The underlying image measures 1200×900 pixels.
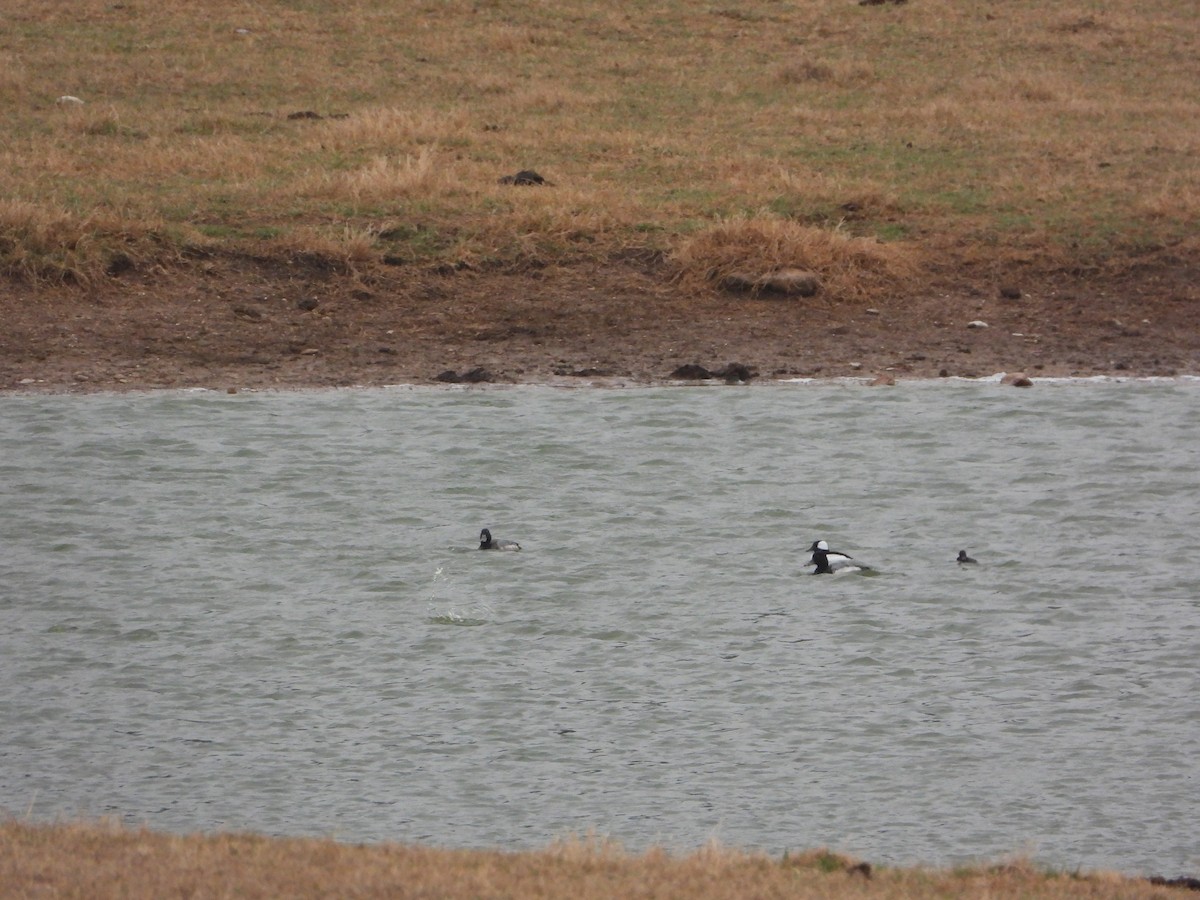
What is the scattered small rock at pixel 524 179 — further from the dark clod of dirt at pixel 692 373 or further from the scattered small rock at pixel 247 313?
the dark clod of dirt at pixel 692 373

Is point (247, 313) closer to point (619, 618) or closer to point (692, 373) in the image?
point (692, 373)

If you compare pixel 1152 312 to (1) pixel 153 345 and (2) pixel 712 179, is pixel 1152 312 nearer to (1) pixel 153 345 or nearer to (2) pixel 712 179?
(2) pixel 712 179

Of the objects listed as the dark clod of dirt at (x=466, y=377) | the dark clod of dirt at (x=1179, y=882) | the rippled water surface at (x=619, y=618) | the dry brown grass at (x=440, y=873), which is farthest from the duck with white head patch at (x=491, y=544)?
the dark clod of dirt at (x=1179, y=882)

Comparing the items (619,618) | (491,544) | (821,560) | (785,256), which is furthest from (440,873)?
(785,256)

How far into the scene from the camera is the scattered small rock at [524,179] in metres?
17.3

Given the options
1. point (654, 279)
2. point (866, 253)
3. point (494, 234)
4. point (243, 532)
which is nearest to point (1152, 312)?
point (866, 253)

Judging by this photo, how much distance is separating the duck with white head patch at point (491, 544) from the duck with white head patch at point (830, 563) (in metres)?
1.83

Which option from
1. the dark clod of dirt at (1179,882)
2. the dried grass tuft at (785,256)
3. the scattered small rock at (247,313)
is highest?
the dark clod of dirt at (1179,882)

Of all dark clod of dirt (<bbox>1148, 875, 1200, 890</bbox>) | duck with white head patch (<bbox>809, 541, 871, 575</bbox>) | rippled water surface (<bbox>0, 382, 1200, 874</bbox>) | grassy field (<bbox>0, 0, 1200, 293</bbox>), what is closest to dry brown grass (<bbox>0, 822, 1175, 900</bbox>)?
dark clod of dirt (<bbox>1148, 875, 1200, 890</bbox>)

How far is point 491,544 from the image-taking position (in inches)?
417

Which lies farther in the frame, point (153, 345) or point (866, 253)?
point (866, 253)

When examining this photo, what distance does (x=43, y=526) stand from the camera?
10938 mm

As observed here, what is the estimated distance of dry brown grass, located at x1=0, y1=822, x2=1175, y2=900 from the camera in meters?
5.27

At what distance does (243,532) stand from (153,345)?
12.8 feet
